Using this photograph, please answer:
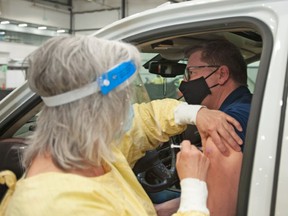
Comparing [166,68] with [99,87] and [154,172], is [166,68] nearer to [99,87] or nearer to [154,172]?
[154,172]

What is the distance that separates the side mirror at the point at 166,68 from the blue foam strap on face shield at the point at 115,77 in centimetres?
129

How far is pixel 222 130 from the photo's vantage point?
1.55m

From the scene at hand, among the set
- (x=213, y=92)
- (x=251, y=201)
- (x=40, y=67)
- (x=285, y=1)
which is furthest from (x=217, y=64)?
(x=40, y=67)

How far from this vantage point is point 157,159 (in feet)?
8.40

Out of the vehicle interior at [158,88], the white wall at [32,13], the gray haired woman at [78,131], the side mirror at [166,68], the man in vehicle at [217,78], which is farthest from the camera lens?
the white wall at [32,13]

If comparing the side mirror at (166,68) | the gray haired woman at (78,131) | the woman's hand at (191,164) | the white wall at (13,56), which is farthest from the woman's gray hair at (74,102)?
the white wall at (13,56)

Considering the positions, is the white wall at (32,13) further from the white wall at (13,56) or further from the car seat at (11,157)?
the car seat at (11,157)

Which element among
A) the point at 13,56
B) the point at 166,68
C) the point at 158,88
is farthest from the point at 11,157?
the point at 13,56

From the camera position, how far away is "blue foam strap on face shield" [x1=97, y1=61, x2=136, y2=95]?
Result: 111cm

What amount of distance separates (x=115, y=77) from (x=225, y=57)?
3.52 feet

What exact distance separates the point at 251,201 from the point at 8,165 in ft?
3.96

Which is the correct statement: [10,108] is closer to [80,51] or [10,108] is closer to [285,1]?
[80,51]

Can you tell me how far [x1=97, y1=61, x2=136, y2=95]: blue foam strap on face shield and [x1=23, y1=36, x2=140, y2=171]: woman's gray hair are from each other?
0.01 metres

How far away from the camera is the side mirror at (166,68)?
245cm
